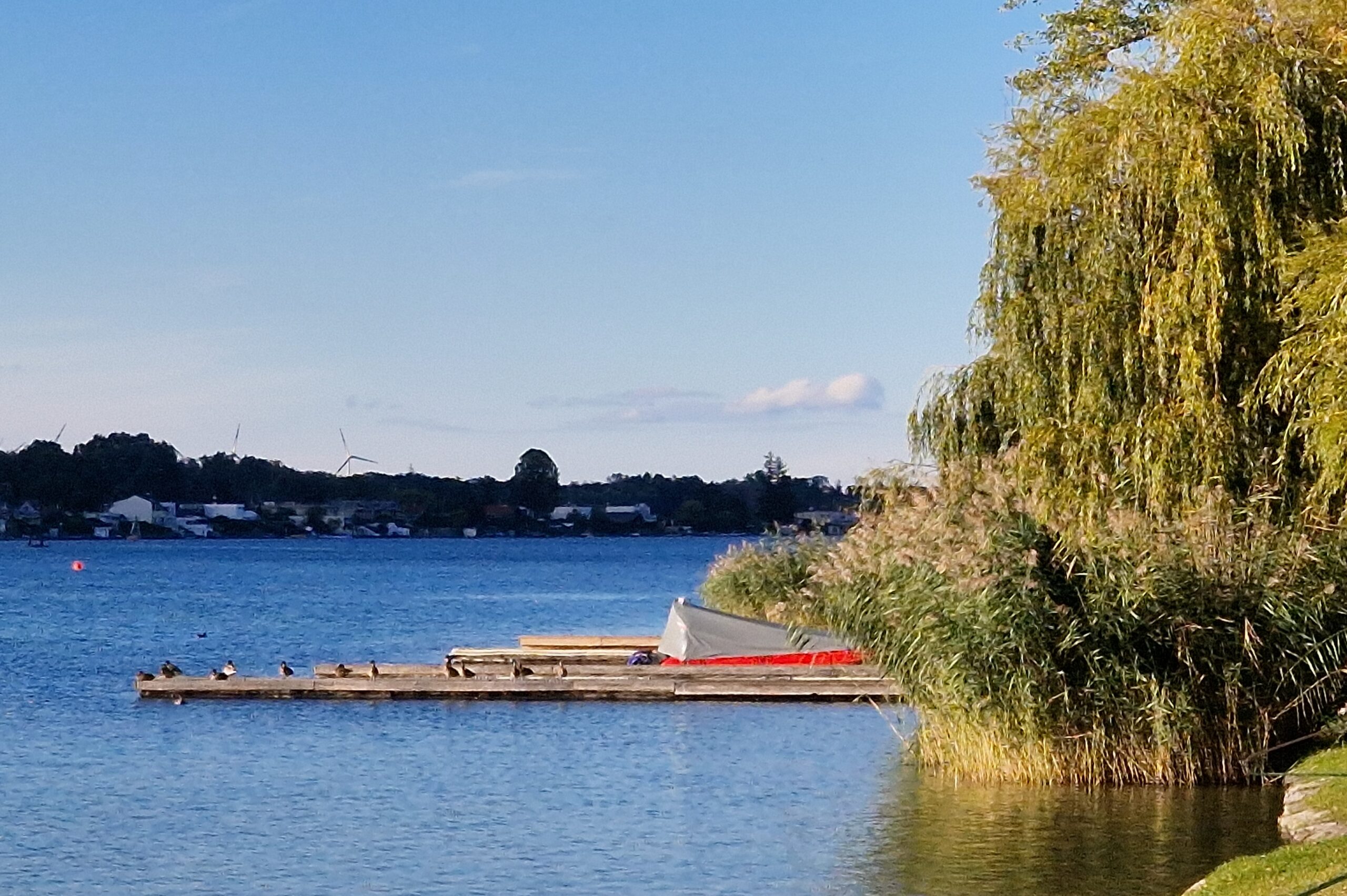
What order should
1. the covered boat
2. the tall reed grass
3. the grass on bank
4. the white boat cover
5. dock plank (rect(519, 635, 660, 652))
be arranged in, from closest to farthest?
the grass on bank < the tall reed grass < the covered boat < the white boat cover < dock plank (rect(519, 635, 660, 652))

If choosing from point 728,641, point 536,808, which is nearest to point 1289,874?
point 536,808

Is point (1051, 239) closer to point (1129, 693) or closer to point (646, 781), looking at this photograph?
point (1129, 693)

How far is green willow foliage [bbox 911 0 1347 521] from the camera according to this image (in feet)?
64.4

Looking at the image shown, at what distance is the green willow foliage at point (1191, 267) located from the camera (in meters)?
19.6

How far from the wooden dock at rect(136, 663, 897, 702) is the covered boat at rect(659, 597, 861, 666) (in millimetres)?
702

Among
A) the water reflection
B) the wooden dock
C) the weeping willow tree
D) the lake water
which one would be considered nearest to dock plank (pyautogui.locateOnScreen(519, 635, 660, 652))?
the wooden dock

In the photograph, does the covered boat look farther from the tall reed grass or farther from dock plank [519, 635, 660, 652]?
the tall reed grass

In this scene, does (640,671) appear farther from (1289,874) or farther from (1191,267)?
(1289,874)

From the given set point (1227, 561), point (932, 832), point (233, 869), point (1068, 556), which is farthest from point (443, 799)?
point (1227, 561)

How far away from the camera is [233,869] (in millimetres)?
18484

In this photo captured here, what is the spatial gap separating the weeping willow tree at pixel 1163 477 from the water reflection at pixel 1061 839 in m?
0.39

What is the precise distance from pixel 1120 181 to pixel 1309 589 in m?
5.07

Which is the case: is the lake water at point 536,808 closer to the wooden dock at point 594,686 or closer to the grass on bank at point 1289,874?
the wooden dock at point 594,686

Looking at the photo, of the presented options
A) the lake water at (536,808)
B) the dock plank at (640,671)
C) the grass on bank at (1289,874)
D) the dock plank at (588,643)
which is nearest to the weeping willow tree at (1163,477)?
the lake water at (536,808)
